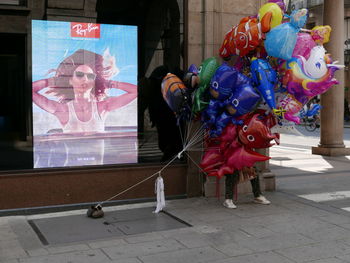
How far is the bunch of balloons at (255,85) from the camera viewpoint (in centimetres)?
660

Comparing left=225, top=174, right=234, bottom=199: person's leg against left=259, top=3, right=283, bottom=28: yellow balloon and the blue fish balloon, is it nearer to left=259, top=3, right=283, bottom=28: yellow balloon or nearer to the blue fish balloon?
the blue fish balloon

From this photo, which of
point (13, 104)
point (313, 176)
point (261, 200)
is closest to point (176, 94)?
point (261, 200)

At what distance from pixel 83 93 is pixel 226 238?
346 centimetres

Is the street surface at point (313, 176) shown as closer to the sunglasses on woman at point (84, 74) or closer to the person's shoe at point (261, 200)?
the person's shoe at point (261, 200)

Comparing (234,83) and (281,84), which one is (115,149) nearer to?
(234,83)

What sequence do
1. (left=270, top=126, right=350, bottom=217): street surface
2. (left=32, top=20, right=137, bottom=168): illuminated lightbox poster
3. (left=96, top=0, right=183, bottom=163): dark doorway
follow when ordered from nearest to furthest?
(left=32, top=20, right=137, bottom=168): illuminated lightbox poster, (left=96, top=0, right=183, bottom=163): dark doorway, (left=270, top=126, right=350, bottom=217): street surface

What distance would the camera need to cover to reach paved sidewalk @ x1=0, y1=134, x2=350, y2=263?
17.1 feet

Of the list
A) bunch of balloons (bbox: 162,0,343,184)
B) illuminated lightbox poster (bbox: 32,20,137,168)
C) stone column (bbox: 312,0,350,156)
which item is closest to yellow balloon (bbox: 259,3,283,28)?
bunch of balloons (bbox: 162,0,343,184)

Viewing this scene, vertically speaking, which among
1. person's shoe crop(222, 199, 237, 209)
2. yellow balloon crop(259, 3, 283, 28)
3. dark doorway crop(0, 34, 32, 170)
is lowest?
person's shoe crop(222, 199, 237, 209)

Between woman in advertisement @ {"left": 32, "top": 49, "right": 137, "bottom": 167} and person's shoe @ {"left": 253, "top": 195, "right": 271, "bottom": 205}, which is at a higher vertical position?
woman in advertisement @ {"left": 32, "top": 49, "right": 137, "bottom": 167}

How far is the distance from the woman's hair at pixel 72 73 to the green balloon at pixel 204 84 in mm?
1800

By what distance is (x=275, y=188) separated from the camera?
29.9 feet

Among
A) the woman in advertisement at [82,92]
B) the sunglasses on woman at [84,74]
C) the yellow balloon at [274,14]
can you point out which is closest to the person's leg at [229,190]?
the woman in advertisement at [82,92]

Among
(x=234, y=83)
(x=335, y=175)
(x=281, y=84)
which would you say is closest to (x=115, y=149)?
(x=234, y=83)
